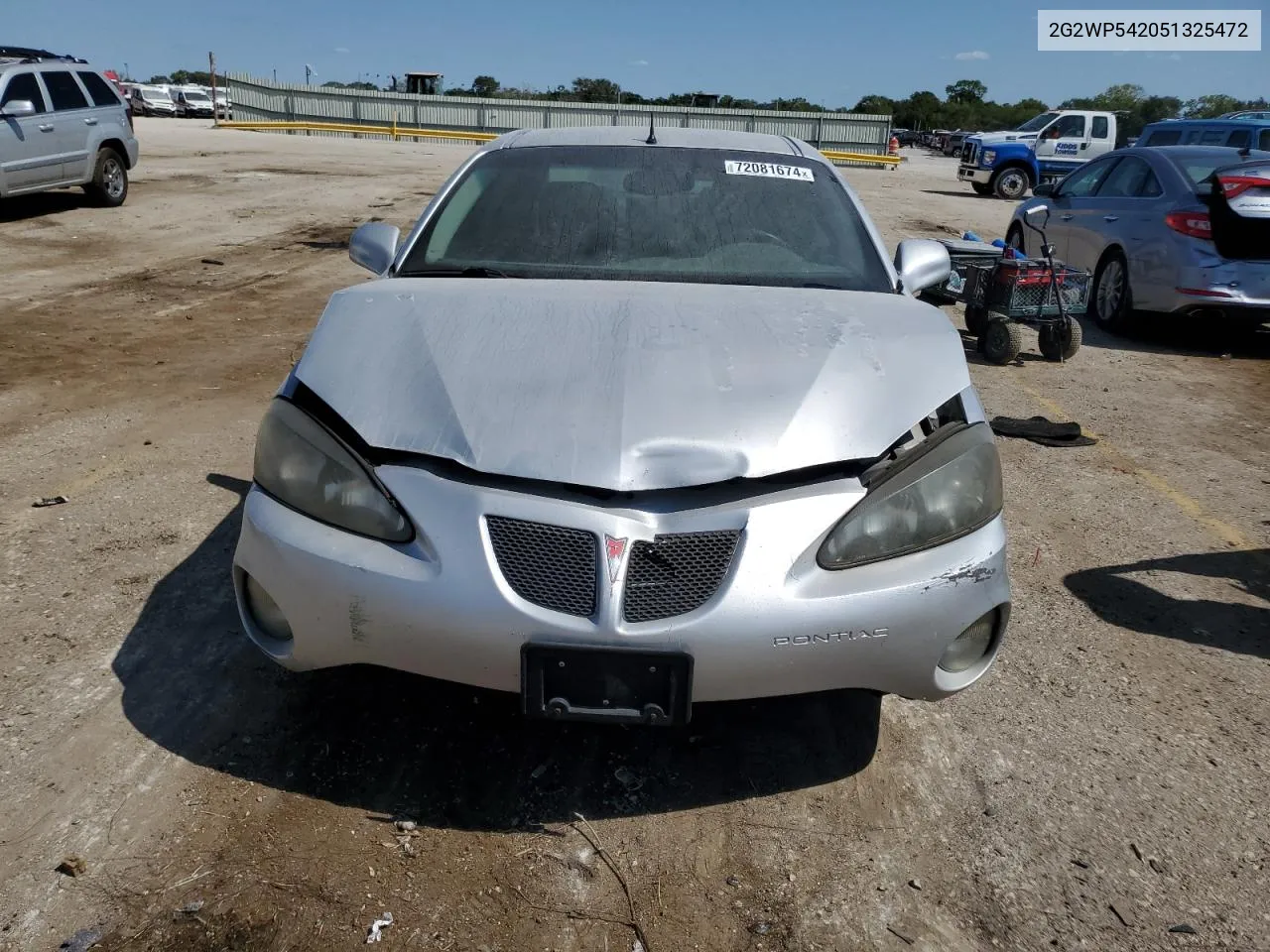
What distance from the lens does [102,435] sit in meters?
5.21

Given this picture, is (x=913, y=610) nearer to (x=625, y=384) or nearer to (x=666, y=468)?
(x=666, y=468)

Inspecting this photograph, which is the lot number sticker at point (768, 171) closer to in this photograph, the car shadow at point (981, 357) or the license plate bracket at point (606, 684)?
the license plate bracket at point (606, 684)

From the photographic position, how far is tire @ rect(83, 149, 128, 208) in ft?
43.3

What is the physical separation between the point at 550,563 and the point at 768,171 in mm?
2221

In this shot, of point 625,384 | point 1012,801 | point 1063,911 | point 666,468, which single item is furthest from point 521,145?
point 1063,911

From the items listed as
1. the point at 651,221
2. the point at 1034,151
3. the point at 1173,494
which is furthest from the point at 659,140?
the point at 1034,151

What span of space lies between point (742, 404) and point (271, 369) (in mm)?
4769

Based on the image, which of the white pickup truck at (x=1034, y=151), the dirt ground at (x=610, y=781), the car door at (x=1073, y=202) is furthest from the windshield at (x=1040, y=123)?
the dirt ground at (x=610, y=781)

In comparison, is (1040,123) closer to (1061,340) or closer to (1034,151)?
(1034,151)

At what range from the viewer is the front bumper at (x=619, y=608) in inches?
88.2

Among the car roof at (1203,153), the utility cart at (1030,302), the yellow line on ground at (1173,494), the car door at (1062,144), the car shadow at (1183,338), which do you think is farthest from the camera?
the car door at (1062,144)

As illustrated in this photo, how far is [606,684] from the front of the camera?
228 centimetres

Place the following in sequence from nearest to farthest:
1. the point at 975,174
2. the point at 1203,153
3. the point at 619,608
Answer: the point at 619,608 < the point at 1203,153 < the point at 975,174

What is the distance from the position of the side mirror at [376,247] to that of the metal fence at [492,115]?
33.9 m
